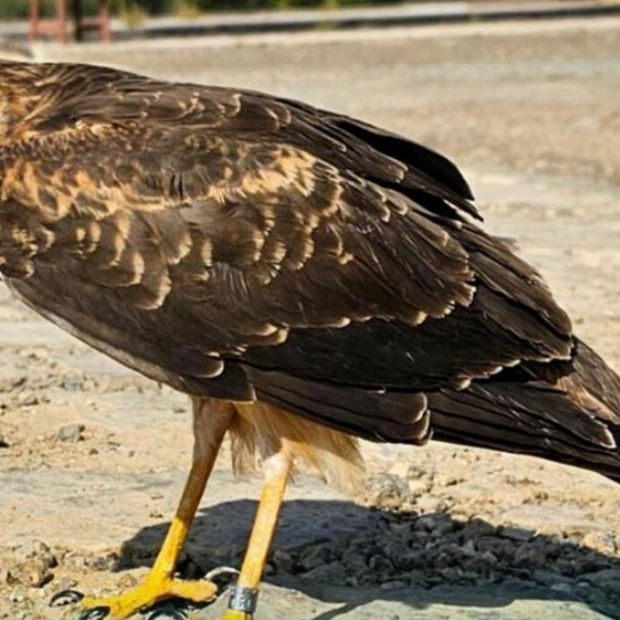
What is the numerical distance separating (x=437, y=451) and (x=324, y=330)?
2003mm

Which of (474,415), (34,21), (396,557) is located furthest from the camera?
(34,21)

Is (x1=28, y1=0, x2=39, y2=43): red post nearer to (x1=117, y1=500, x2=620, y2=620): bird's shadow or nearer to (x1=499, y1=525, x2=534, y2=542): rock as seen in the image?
(x1=117, y1=500, x2=620, y2=620): bird's shadow

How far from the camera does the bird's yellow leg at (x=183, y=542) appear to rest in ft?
19.2

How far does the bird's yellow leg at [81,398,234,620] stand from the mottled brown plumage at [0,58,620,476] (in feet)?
1.53

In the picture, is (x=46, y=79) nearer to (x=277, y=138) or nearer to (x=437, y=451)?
(x=277, y=138)

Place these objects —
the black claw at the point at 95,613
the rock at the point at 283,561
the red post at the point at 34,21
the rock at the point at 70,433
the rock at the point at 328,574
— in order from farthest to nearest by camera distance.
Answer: the red post at the point at 34,21 < the rock at the point at 70,433 < the rock at the point at 283,561 < the rock at the point at 328,574 < the black claw at the point at 95,613

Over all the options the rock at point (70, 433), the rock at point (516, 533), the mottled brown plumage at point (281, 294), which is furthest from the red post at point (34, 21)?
the mottled brown plumage at point (281, 294)

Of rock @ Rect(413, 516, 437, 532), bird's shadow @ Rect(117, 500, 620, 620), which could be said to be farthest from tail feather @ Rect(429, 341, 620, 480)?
rock @ Rect(413, 516, 437, 532)

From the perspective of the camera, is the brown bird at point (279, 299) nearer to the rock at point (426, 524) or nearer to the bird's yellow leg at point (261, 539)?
the bird's yellow leg at point (261, 539)

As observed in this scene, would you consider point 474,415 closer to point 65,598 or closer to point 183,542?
point 183,542

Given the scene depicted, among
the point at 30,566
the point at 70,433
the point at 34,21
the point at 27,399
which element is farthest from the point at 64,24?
the point at 30,566

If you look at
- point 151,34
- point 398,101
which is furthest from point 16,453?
point 151,34

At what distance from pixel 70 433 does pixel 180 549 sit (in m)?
1.48

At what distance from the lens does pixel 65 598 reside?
5914 millimetres
